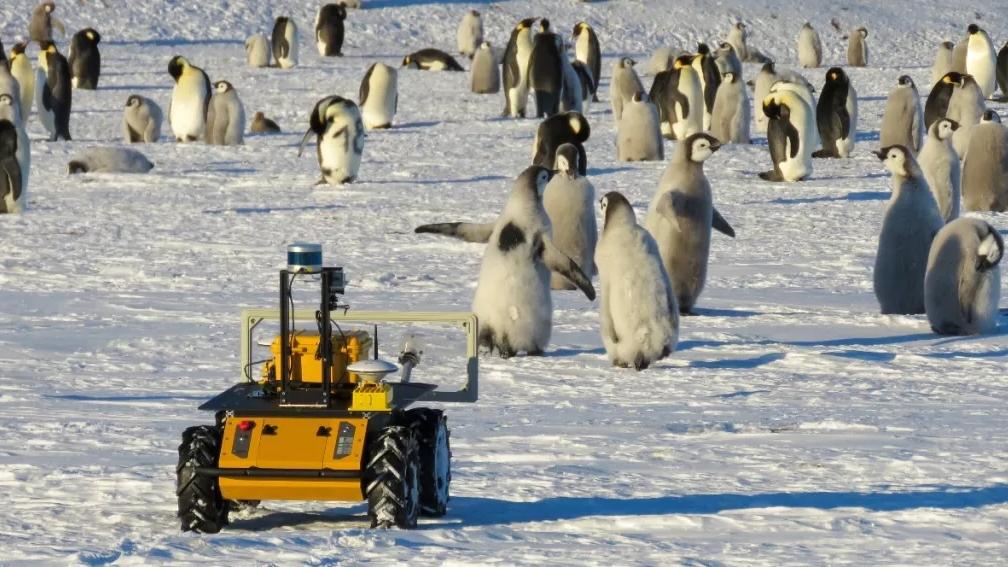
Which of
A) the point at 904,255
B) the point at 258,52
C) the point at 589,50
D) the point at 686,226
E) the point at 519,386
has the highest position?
the point at 589,50

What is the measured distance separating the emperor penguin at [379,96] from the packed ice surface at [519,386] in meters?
2.48

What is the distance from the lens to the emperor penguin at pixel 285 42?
30.7m

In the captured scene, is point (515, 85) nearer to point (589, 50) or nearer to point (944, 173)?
→ point (589, 50)

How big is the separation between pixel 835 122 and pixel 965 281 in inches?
427

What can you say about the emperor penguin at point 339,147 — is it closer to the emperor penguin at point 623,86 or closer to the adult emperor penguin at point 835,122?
the adult emperor penguin at point 835,122

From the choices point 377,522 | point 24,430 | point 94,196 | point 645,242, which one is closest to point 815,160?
point 94,196

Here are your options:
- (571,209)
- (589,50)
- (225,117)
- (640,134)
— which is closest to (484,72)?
(589,50)

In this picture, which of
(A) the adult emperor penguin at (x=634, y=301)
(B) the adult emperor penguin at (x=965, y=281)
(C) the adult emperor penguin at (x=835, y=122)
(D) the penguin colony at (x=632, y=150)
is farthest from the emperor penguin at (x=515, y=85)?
(A) the adult emperor penguin at (x=634, y=301)

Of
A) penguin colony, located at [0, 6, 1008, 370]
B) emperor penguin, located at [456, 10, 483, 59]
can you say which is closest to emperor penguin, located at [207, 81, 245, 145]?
penguin colony, located at [0, 6, 1008, 370]

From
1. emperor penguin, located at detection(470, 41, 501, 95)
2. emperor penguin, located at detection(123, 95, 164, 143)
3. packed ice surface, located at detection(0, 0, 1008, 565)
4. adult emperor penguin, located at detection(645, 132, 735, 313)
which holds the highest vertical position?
emperor penguin, located at detection(470, 41, 501, 95)

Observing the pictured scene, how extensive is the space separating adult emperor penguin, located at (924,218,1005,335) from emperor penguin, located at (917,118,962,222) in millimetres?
4256

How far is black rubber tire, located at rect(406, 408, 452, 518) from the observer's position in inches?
205

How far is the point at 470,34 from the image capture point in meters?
35.0

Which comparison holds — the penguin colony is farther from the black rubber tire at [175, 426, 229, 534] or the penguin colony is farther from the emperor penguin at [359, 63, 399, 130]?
the black rubber tire at [175, 426, 229, 534]
